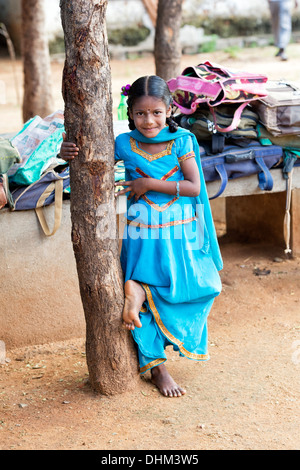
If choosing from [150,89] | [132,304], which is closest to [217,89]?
[150,89]

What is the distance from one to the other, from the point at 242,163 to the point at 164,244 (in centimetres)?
138

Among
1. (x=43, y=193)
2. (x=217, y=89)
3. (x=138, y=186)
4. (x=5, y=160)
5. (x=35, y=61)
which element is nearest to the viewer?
(x=138, y=186)

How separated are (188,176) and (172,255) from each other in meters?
0.39

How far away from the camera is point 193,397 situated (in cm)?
295

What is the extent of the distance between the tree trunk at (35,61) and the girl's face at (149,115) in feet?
16.2

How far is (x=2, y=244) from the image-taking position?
3.59m

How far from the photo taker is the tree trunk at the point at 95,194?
2582mm

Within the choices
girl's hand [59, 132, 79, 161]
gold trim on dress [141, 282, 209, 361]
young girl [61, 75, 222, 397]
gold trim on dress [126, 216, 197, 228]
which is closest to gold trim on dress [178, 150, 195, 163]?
young girl [61, 75, 222, 397]

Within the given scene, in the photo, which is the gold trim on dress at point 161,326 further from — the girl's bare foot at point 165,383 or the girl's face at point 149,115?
the girl's face at point 149,115

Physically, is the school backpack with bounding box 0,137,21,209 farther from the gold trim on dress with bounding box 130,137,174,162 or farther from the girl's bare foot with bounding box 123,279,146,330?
the girl's bare foot with bounding box 123,279,146,330

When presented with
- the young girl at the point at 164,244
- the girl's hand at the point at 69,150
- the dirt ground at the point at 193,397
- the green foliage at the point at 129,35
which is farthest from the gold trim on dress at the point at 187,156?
the green foliage at the point at 129,35

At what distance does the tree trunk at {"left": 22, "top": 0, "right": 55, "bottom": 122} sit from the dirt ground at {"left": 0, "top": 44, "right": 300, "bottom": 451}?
4249 mm

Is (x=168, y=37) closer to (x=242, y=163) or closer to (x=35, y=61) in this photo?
(x=35, y=61)

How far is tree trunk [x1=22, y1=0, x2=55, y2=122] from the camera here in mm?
7316
